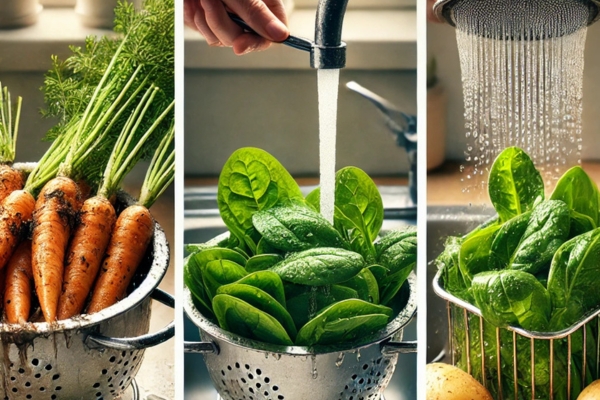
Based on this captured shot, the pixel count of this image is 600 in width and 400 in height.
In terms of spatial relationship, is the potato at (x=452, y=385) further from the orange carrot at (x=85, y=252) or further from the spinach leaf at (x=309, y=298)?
the orange carrot at (x=85, y=252)

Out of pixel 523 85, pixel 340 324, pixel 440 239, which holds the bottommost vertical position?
pixel 340 324

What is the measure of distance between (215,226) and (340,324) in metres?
0.26

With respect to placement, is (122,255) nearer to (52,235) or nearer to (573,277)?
(52,235)

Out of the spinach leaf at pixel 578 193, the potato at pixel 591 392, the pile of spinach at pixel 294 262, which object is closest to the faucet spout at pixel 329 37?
the pile of spinach at pixel 294 262

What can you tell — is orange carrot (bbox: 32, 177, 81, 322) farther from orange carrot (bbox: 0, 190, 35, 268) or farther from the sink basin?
the sink basin

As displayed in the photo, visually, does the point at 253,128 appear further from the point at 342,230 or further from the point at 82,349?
the point at 82,349

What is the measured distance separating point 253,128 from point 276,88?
0.24 ft

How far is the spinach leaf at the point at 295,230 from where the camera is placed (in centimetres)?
100

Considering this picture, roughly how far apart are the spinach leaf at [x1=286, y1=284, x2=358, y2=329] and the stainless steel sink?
137 mm

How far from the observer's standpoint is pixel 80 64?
1.13 m

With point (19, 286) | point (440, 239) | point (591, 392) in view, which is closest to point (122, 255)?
point (19, 286)

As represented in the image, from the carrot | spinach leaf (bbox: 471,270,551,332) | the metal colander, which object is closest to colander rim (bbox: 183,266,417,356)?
the metal colander

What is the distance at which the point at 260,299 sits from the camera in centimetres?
97

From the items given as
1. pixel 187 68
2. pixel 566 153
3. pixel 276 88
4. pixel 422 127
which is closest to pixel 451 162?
pixel 422 127
